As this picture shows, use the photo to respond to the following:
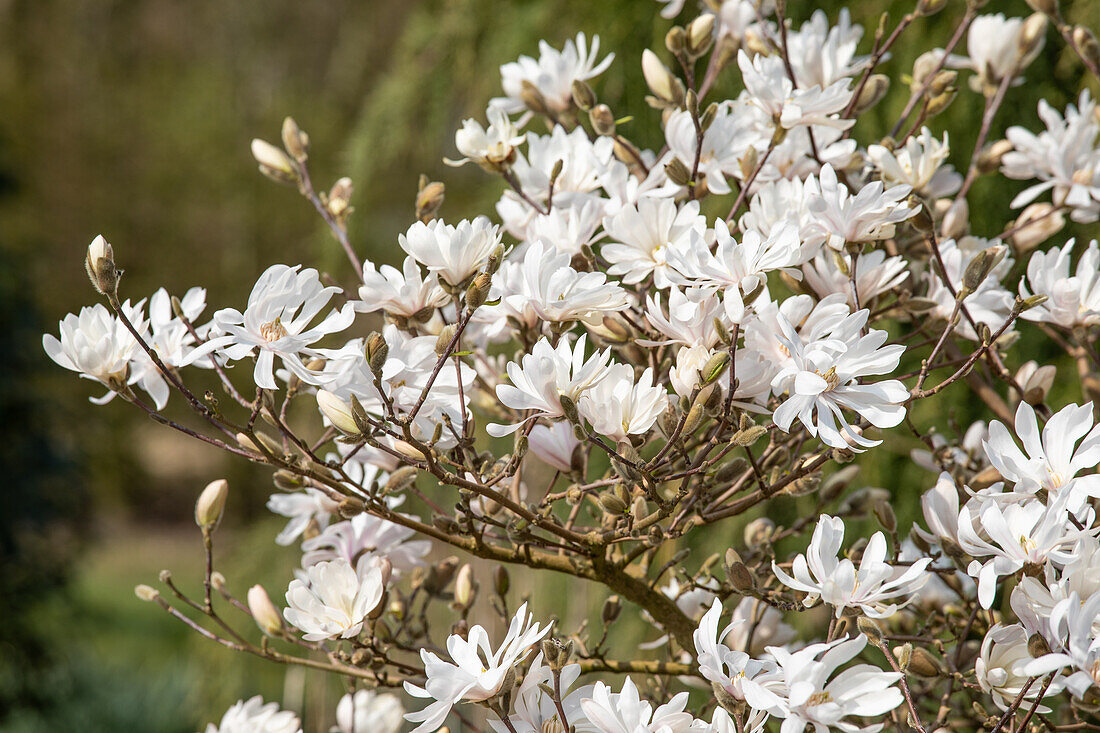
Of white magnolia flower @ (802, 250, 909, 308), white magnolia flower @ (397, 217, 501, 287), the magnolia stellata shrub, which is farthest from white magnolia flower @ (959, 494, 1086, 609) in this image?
white magnolia flower @ (397, 217, 501, 287)

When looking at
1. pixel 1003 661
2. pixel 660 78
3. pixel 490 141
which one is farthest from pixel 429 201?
pixel 1003 661

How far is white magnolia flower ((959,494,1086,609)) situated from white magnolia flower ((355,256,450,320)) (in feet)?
0.85

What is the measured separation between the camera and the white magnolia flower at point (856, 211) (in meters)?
0.43

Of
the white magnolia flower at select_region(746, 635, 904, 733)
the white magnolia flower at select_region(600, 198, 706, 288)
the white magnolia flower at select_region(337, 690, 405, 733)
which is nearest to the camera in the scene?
the white magnolia flower at select_region(746, 635, 904, 733)

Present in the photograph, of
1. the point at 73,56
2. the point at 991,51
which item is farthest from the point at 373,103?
the point at 73,56

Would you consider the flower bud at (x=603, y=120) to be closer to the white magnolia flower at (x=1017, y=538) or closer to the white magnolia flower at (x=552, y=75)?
the white magnolia flower at (x=552, y=75)

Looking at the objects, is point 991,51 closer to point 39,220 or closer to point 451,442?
point 451,442

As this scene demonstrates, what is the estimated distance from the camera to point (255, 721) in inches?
20.0

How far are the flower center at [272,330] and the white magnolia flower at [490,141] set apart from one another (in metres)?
0.16

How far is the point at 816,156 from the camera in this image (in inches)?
21.0

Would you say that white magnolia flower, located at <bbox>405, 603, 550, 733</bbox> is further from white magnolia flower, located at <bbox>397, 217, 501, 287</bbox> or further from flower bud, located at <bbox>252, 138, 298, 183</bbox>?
flower bud, located at <bbox>252, 138, 298, 183</bbox>

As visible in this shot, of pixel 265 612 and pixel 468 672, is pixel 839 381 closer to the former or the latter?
pixel 468 672

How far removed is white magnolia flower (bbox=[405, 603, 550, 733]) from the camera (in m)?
0.37

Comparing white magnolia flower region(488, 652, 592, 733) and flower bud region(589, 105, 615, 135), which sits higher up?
flower bud region(589, 105, 615, 135)
